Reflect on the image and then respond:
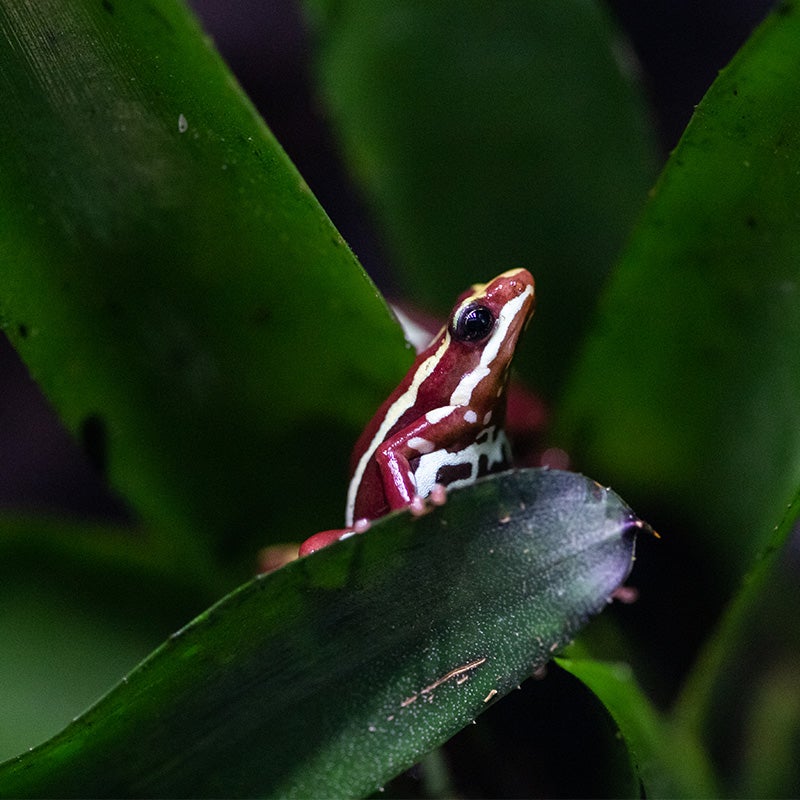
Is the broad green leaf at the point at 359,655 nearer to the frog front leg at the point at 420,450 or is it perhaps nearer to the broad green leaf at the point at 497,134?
the frog front leg at the point at 420,450

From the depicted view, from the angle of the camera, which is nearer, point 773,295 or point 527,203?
point 773,295

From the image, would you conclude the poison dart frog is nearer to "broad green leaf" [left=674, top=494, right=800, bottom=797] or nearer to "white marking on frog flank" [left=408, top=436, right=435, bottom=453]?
"white marking on frog flank" [left=408, top=436, right=435, bottom=453]

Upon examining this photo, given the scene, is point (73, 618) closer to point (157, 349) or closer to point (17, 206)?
point (157, 349)

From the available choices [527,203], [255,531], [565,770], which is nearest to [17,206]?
[255,531]

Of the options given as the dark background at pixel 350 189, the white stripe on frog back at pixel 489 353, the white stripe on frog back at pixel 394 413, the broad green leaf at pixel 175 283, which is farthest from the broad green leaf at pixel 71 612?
the dark background at pixel 350 189

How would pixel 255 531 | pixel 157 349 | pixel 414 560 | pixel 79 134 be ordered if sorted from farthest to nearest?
pixel 255 531
pixel 157 349
pixel 79 134
pixel 414 560

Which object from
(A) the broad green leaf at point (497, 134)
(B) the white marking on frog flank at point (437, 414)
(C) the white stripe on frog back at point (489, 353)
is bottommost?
(B) the white marking on frog flank at point (437, 414)

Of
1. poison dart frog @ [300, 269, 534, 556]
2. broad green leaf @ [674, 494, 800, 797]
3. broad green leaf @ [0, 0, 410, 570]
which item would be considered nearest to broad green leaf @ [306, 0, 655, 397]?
poison dart frog @ [300, 269, 534, 556]
